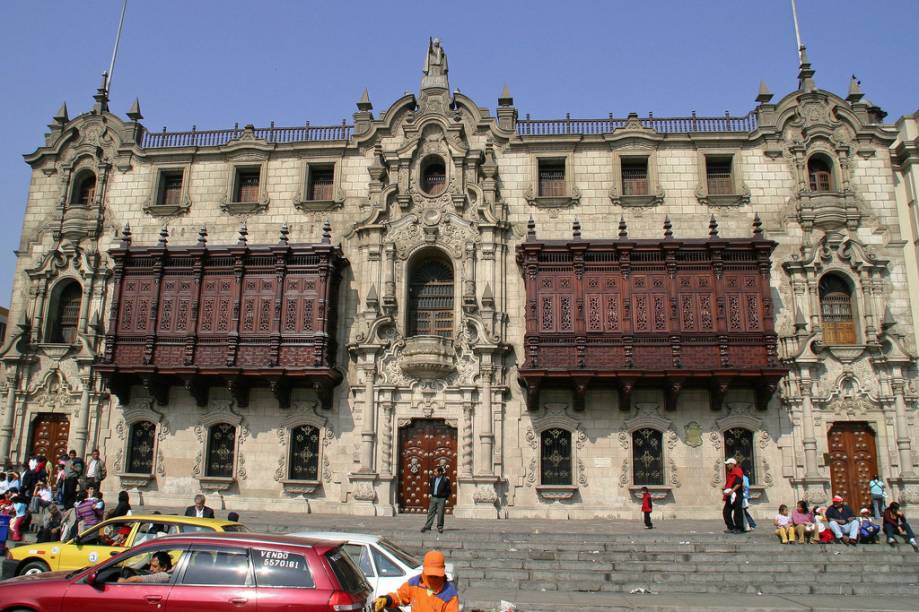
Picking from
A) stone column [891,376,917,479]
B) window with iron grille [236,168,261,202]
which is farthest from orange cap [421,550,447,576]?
window with iron grille [236,168,261,202]

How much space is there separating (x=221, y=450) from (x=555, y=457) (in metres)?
11.8

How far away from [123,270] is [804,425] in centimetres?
2453

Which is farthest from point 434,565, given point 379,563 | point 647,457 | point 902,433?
point 902,433

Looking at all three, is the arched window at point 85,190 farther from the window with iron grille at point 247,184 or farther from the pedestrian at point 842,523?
the pedestrian at point 842,523

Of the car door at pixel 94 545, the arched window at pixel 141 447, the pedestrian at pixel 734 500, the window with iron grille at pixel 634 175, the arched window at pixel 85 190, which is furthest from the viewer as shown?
the arched window at pixel 85 190

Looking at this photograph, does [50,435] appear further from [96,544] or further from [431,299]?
[96,544]

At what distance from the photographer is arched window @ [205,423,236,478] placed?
973 inches

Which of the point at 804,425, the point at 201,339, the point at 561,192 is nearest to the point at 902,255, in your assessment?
the point at 804,425

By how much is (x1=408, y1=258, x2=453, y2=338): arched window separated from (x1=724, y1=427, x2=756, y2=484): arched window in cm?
1017

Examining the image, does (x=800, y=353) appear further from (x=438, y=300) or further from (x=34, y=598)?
(x=34, y=598)

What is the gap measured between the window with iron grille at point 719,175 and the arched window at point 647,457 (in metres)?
9.55

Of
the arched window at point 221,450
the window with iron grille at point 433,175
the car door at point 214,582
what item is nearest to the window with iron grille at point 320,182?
the window with iron grille at point 433,175

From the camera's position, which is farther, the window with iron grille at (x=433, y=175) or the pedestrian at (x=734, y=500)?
the window with iron grille at (x=433, y=175)

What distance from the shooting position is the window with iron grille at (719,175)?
1045 inches
